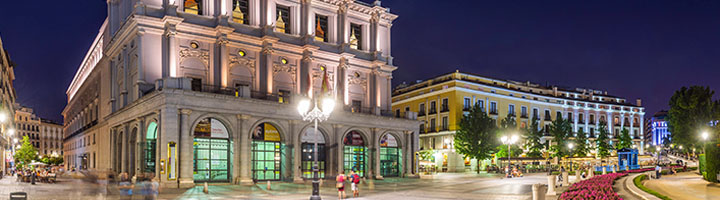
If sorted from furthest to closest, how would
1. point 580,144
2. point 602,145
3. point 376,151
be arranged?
point 602,145 → point 580,144 → point 376,151

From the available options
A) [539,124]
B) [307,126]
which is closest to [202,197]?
[307,126]

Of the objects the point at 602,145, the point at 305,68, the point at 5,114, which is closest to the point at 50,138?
the point at 5,114

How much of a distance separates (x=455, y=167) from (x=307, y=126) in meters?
36.9

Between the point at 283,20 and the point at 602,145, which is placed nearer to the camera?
the point at 283,20

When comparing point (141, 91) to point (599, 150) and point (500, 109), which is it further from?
point (599, 150)

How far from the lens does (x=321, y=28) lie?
5006 centimetres

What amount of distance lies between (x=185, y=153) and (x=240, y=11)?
45.7 ft

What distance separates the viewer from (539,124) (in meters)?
87.9

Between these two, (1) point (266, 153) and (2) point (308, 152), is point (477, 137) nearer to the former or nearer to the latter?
(2) point (308, 152)

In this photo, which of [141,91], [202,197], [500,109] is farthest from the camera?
[500,109]

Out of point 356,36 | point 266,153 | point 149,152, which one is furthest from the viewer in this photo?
point 356,36

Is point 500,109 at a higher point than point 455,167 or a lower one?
higher

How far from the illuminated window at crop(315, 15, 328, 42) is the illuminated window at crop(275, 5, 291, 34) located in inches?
123

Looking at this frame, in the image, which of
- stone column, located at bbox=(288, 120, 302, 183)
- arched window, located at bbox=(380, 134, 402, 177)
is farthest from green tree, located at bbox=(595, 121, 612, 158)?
stone column, located at bbox=(288, 120, 302, 183)
